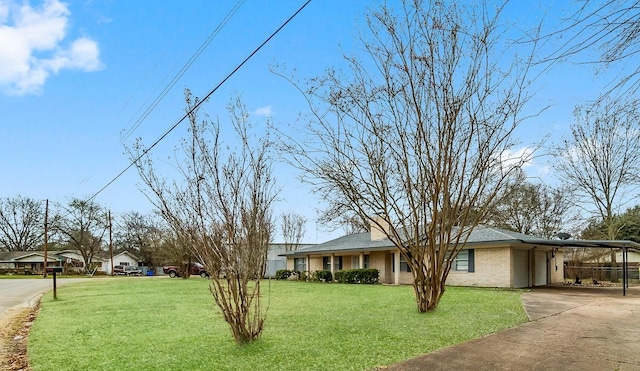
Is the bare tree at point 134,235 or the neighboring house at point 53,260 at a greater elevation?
the bare tree at point 134,235

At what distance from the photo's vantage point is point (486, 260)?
20.7m

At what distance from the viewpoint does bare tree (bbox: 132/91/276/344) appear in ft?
22.3

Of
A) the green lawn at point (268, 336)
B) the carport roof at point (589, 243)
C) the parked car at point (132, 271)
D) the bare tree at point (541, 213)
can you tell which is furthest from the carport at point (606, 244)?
the parked car at point (132, 271)

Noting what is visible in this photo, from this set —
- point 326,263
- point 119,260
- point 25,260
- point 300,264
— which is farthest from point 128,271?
point 326,263

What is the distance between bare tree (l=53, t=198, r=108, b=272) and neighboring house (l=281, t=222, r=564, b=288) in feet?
106

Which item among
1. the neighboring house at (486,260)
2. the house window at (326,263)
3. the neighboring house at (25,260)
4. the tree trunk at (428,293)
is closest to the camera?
the tree trunk at (428,293)

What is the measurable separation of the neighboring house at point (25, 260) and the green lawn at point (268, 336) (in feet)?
165

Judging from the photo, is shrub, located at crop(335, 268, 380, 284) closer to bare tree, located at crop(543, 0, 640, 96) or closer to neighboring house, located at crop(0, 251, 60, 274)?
bare tree, located at crop(543, 0, 640, 96)

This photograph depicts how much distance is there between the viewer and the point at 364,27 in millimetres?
10469

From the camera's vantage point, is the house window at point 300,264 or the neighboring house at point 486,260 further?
the house window at point 300,264

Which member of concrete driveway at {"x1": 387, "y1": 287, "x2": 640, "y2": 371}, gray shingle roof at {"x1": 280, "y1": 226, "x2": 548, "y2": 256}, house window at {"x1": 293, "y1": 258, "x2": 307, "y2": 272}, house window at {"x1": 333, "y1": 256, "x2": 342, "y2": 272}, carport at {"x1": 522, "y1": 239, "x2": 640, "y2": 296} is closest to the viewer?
concrete driveway at {"x1": 387, "y1": 287, "x2": 640, "y2": 371}

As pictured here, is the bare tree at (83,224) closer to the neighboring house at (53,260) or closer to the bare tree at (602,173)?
the neighboring house at (53,260)

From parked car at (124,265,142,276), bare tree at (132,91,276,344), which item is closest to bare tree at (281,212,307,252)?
parked car at (124,265,142,276)

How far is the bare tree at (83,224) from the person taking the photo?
49209mm
